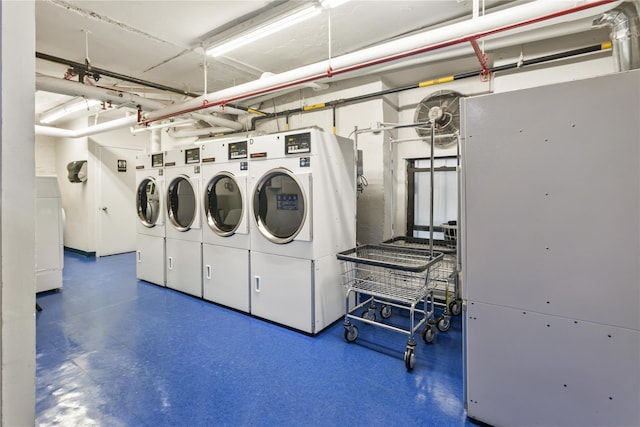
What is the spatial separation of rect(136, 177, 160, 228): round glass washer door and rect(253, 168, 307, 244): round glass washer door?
201 cm

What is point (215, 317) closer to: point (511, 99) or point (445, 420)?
point (445, 420)

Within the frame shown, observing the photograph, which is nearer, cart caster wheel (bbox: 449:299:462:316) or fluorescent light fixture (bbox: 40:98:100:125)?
cart caster wheel (bbox: 449:299:462:316)

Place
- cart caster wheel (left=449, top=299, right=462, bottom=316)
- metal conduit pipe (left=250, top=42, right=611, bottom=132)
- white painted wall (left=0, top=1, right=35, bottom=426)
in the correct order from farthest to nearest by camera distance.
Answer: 1. cart caster wheel (left=449, top=299, right=462, bottom=316)
2. metal conduit pipe (left=250, top=42, right=611, bottom=132)
3. white painted wall (left=0, top=1, right=35, bottom=426)

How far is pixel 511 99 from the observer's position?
1748mm

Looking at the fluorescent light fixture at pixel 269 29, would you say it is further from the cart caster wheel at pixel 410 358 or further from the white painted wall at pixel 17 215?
the cart caster wheel at pixel 410 358

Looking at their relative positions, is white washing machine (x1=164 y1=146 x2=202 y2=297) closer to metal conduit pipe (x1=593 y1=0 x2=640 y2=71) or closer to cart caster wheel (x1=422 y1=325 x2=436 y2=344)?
cart caster wheel (x1=422 y1=325 x2=436 y2=344)

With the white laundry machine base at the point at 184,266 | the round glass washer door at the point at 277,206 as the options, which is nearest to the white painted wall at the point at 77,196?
the white laundry machine base at the point at 184,266

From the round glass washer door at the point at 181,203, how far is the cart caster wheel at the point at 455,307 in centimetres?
330

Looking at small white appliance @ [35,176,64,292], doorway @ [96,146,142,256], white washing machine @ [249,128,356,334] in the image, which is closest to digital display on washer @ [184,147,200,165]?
white washing machine @ [249,128,356,334]

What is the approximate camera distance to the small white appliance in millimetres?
4242

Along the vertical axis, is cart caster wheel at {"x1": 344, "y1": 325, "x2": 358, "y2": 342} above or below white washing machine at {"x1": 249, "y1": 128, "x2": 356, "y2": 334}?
below

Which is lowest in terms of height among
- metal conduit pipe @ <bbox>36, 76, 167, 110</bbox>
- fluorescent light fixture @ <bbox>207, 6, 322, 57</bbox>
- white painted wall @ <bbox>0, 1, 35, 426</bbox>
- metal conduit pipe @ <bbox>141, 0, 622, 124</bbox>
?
white painted wall @ <bbox>0, 1, 35, 426</bbox>

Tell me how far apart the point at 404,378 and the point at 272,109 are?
411 cm

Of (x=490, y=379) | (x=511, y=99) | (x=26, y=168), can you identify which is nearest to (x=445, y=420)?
(x=490, y=379)
